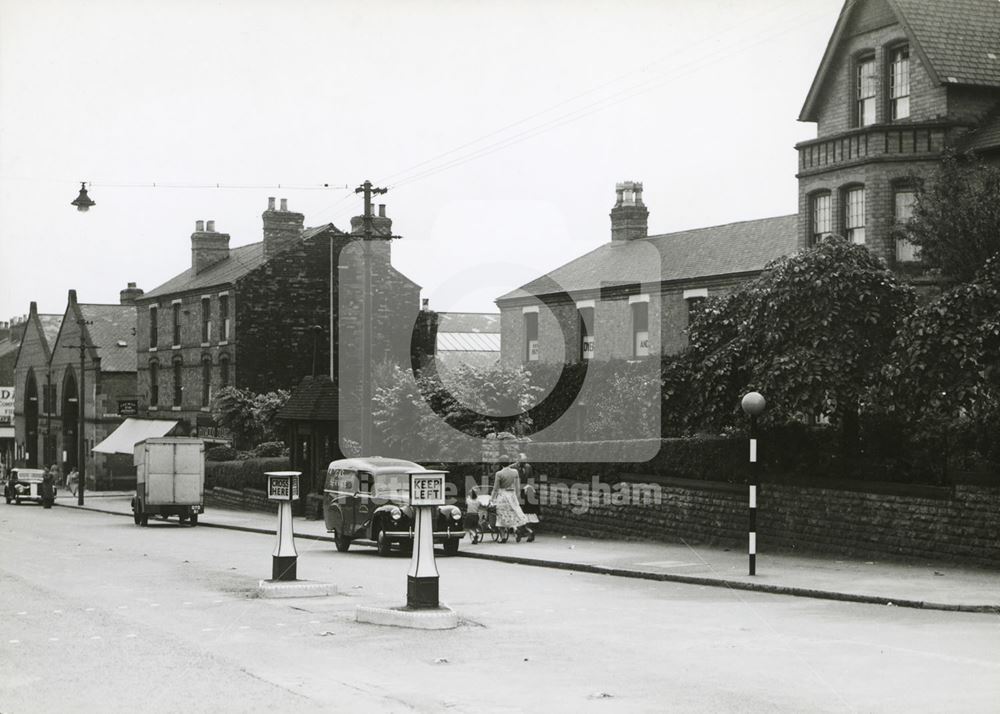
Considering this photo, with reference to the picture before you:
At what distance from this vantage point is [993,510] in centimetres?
1966

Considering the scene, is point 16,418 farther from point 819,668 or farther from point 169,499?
point 819,668

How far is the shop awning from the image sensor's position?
6059cm

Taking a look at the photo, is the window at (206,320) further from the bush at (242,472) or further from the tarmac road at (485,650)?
the tarmac road at (485,650)

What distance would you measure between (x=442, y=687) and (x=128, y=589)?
28.7 ft

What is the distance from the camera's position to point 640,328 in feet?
142

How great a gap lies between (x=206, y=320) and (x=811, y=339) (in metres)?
39.7

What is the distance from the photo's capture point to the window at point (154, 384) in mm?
62438

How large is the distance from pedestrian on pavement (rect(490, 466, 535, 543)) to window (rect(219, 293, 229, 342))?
31637 millimetres

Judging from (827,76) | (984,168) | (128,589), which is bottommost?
(128,589)

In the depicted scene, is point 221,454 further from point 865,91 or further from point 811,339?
point 811,339

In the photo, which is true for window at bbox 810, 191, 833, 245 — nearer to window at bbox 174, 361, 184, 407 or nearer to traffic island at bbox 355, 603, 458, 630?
traffic island at bbox 355, 603, 458, 630

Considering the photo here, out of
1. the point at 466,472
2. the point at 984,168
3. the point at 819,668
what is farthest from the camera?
the point at 466,472

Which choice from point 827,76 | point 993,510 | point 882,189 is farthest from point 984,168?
point 993,510

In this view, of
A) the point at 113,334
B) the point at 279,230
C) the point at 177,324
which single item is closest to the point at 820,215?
the point at 279,230
